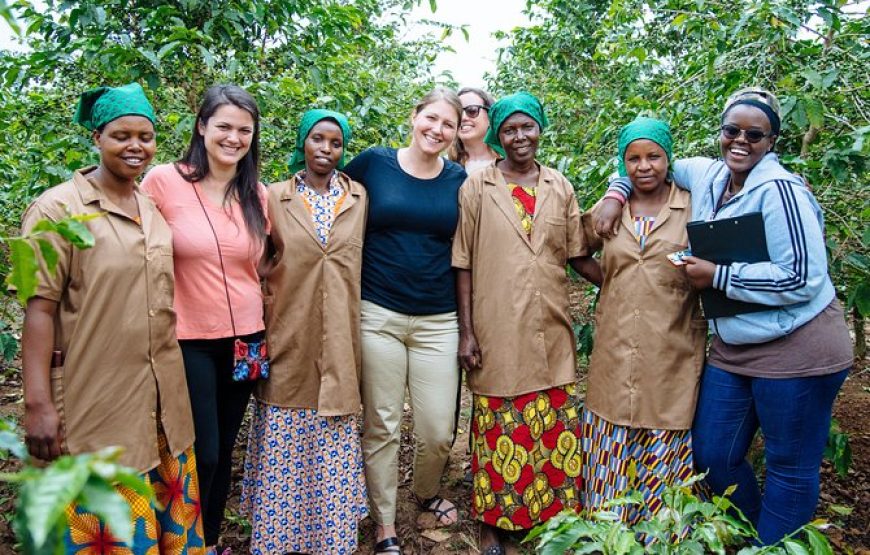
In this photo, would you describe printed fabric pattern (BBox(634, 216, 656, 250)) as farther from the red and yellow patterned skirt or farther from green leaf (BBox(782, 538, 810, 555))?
green leaf (BBox(782, 538, 810, 555))

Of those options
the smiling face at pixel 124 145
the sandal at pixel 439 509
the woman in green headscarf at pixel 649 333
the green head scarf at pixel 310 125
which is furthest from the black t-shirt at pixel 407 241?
the sandal at pixel 439 509

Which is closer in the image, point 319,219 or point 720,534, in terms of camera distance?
point 720,534

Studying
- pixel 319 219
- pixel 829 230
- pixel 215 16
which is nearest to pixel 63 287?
pixel 319 219

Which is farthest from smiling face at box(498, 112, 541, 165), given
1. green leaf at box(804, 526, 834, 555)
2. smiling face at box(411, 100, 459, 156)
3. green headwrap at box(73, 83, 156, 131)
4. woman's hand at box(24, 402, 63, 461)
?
woman's hand at box(24, 402, 63, 461)

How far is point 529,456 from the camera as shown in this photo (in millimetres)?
2963

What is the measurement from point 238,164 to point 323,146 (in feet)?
1.16

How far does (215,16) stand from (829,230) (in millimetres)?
3033

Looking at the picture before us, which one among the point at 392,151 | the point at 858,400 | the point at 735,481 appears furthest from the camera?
the point at 858,400

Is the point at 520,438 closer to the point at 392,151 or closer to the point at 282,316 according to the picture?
the point at 282,316

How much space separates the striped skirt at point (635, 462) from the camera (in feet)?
8.88

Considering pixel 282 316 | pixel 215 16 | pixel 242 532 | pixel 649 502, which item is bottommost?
pixel 242 532

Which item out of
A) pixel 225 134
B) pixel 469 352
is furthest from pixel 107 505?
pixel 469 352

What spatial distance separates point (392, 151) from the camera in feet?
10.1

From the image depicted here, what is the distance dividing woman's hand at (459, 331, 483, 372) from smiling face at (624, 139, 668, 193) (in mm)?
965
